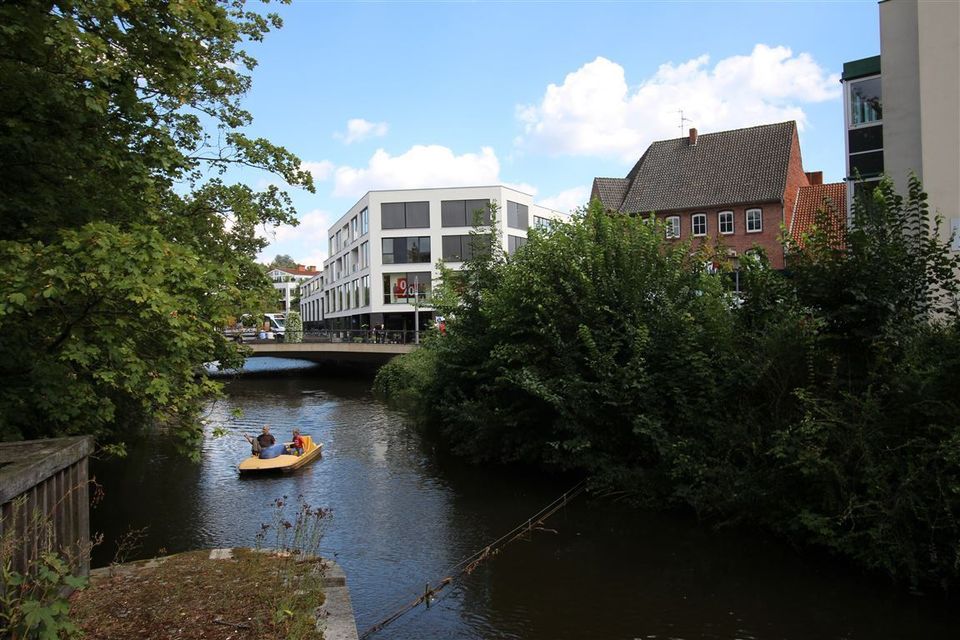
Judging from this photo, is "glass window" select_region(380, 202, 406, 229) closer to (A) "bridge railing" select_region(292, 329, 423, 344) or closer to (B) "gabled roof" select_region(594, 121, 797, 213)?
A: (A) "bridge railing" select_region(292, 329, 423, 344)

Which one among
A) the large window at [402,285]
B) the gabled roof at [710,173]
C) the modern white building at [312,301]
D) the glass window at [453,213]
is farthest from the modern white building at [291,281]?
the gabled roof at [710,173]

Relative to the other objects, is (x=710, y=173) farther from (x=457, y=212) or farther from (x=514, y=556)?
(x=514, y=556)

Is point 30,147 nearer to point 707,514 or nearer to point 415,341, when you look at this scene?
point 707,514

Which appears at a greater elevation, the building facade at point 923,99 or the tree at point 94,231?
the building facade at point 923,99

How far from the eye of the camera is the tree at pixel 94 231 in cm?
687

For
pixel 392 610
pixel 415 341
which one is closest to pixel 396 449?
pixel 392 610

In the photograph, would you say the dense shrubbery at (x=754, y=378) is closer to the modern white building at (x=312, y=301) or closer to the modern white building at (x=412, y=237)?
the modern white building at (x=412, y=237)

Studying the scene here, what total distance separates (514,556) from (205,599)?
5925 millimetres

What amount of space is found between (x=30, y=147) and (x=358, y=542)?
791 centimetres

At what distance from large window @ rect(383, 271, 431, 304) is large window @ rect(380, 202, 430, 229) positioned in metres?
4.02

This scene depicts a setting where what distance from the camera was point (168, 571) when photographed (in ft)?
25.8

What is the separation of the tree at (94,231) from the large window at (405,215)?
51.4 m

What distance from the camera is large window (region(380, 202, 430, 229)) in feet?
200

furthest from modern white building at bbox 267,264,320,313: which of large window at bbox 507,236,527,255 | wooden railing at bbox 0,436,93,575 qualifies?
wooden railing at bbox 0,436,93,575
